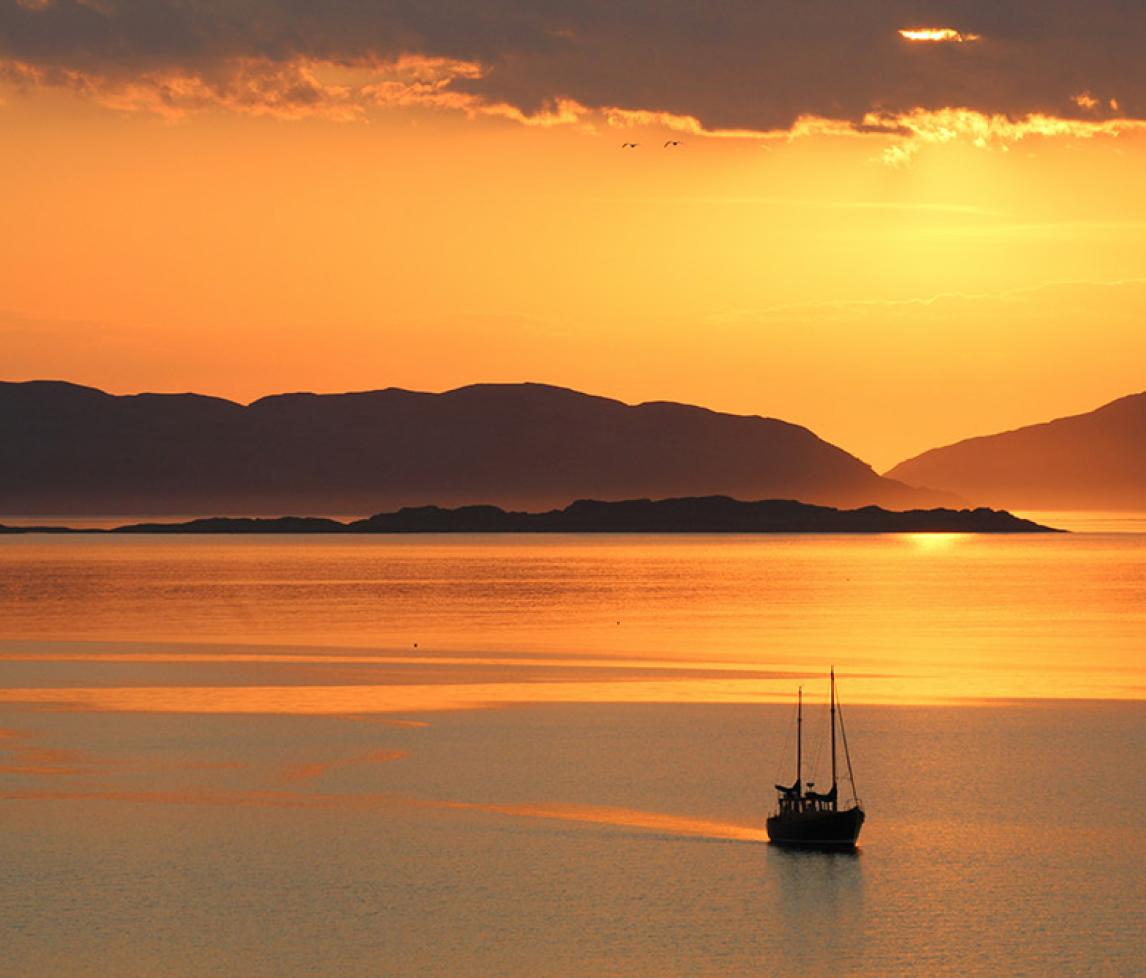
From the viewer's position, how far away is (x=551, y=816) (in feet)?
184

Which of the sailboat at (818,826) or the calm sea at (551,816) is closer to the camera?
the calm sea at (551,816)

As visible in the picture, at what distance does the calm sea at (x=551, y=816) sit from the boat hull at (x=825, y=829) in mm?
756

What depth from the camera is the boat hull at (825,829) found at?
167 ft

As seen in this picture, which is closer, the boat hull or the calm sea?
the calm sea

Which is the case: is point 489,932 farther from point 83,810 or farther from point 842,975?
point 83,810

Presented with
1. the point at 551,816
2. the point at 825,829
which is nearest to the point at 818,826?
the point at 825,829

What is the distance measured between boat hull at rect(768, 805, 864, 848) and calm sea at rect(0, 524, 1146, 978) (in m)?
0.76

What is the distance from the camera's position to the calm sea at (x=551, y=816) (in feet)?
137

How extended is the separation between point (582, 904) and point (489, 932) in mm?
3224

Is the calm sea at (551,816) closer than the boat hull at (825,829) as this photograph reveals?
Yes

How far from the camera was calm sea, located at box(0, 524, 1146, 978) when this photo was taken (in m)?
41.8

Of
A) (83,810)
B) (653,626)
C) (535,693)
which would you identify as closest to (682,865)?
(83,810)

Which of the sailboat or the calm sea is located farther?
the sailboat

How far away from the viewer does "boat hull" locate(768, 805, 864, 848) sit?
167 ft
